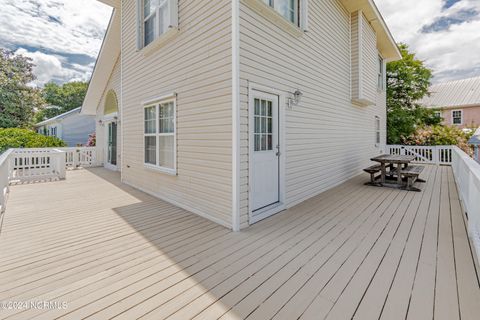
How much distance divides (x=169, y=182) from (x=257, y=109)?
2479 mm

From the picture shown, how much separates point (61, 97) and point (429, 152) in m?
38.7

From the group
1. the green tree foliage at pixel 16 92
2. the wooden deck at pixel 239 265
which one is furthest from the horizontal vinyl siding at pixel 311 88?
the green tree foliage at pixel 16 92

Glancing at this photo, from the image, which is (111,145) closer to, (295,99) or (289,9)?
(295,99)

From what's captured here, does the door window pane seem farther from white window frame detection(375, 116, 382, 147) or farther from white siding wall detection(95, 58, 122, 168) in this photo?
white window frame detection(375, 116, 382, 147)

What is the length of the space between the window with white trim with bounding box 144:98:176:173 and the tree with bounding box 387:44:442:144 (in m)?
14.5

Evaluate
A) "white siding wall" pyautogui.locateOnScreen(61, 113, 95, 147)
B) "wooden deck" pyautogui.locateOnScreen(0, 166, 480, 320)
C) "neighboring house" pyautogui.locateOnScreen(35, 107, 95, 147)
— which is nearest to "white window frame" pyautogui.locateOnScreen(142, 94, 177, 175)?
"wooden deck" pyautogui.locateOnScreen(0, 166, 480, 320)

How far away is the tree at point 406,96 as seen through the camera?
14.7m

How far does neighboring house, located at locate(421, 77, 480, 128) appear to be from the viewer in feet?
69.3

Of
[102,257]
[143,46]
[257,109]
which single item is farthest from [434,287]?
[143,46]

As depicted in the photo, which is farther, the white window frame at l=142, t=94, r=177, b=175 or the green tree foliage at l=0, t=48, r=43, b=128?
→ the green tree foliage at l=0, t=48, r=43, b=128

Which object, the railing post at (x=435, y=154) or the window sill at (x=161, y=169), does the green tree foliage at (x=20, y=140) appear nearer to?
the window sill at (x=161, y=169)

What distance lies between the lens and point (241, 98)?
3.43m

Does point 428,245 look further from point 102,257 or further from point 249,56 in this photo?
point 102,257

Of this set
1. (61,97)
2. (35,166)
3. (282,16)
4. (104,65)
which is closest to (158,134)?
(282,16)
